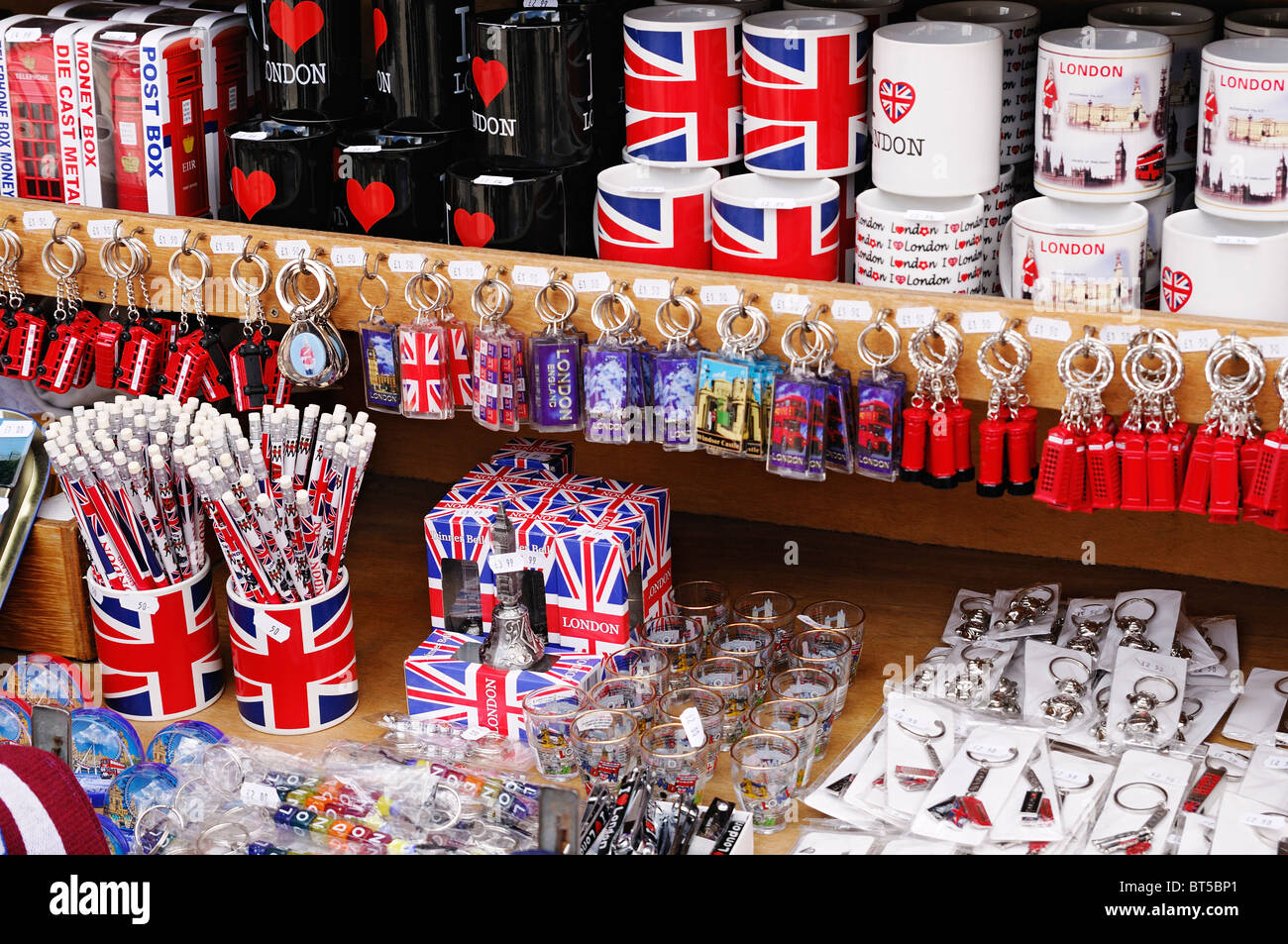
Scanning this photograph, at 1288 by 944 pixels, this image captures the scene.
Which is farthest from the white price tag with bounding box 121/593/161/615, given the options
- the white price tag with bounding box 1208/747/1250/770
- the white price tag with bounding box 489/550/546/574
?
the white price tag with bounding box 1208/747/1250/770

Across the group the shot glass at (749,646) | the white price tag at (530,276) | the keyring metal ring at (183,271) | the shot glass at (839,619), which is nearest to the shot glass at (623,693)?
the shot glass at (749,646)

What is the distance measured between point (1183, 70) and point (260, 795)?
1243 mm

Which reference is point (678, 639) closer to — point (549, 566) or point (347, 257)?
point (549, 566)

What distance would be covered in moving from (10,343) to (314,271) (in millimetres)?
427

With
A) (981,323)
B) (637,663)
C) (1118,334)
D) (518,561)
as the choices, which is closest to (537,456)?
(518,561)

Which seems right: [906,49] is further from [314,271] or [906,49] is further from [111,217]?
[111,217]

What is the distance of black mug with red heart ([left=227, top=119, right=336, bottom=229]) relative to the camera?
5.82 ft

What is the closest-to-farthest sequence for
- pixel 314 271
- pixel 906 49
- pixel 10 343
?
pixel 906 49 < pixel 314 271 < pixel 10 343

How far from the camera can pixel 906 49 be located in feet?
5.03

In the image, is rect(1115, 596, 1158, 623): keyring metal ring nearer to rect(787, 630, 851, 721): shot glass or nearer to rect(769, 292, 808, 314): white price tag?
rect(787, 630, 851, 721): shot glass

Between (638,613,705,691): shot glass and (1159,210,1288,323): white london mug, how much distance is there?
67 centimetres

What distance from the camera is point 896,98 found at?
5.09 ft

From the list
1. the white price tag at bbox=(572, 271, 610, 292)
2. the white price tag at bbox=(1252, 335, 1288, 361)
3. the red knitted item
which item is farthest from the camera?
the white price tag at bbox=(572, 271, 610, 292)

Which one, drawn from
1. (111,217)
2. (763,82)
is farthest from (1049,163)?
(111,217)
